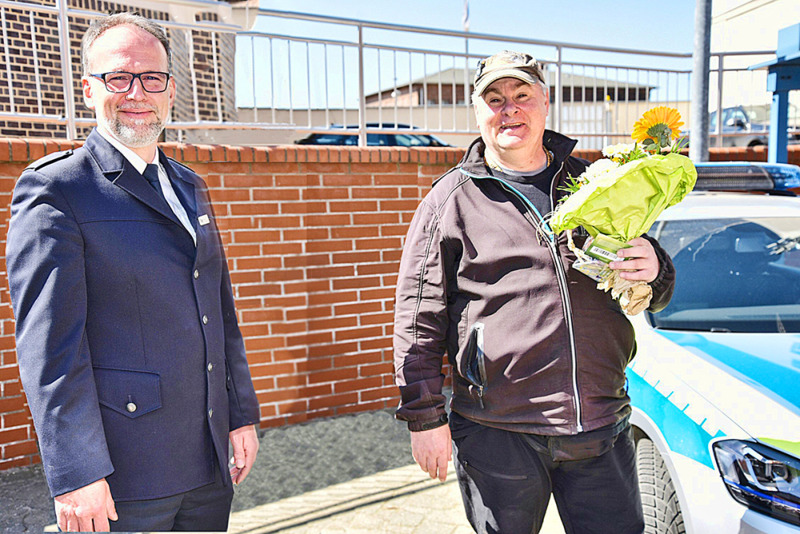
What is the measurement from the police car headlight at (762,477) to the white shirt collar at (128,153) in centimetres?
196

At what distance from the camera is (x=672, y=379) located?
2.26 metres

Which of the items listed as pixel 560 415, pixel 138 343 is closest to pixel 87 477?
pixel 138 343

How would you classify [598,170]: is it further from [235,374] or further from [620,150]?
[235,374]

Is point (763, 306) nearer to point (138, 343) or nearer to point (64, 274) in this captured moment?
point (138, 343)

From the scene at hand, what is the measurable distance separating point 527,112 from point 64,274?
54.9 inches

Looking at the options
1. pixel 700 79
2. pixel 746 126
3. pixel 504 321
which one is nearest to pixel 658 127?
pixel 504 321

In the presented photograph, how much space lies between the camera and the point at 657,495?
223 centimetres

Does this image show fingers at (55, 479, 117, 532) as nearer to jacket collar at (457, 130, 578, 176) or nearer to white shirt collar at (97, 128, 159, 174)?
white shirt collar at (97, 128, 159, 174)

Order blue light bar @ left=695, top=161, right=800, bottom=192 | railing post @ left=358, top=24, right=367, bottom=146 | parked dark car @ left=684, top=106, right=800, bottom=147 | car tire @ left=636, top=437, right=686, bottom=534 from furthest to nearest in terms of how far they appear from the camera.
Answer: parked dark car @ left=684, top=106, right=800, bottom=147 < railing post @ left=358, top=24, right=367, bottom=146 < blue light bar @ left=695, top=161, right=800, bottom=192 < car tire @ left=636, top=437, right=686, bottom=534

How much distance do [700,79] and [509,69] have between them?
148 inches

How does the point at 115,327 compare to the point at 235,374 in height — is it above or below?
above

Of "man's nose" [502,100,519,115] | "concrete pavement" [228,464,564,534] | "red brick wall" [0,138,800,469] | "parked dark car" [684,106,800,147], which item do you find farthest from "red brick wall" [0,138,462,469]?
"parked dark car" [684,106,800,147]

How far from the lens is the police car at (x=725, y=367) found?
1.84m

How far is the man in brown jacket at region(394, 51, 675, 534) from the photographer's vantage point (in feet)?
5.88
